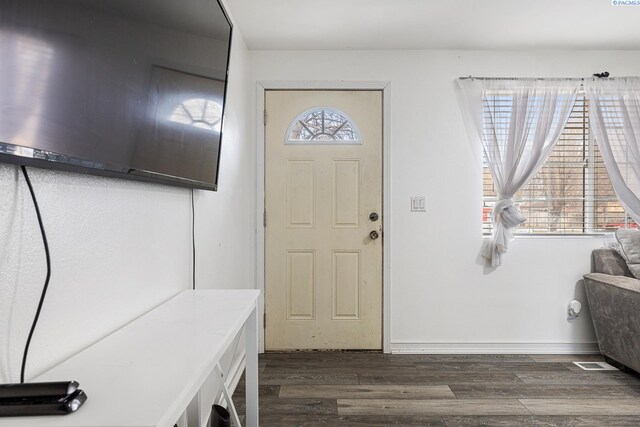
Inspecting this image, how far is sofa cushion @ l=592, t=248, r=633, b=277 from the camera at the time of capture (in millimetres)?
2824

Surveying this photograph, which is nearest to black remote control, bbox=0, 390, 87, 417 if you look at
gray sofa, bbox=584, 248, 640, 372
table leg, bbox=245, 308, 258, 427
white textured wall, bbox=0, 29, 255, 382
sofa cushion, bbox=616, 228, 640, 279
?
white textured wall, bbox=0, 29, 255, 382

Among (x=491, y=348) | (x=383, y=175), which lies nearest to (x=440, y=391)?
(x=491, y=348)

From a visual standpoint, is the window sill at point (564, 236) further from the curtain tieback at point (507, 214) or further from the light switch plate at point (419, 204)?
the light switch plate at point (419, 204)

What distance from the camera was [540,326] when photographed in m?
2.96

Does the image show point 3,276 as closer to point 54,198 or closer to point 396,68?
point 54,198

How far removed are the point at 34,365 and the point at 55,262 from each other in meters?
0.22

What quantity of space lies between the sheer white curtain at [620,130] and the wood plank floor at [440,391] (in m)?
1.29

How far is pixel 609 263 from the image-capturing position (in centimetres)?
286

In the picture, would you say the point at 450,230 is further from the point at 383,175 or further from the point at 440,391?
the point at 440,391

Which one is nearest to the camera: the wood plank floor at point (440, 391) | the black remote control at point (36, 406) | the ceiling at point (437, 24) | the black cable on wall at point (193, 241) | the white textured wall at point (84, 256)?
the black remote control at point (36, 406)

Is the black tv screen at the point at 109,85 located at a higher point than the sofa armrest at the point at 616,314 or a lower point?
higher

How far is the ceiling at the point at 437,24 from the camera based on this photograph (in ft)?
7.59

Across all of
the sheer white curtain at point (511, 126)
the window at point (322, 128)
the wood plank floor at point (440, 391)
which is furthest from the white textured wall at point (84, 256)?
the sheer white curtain at point (511, 126)

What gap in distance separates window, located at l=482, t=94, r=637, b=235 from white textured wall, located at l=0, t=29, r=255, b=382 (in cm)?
256
